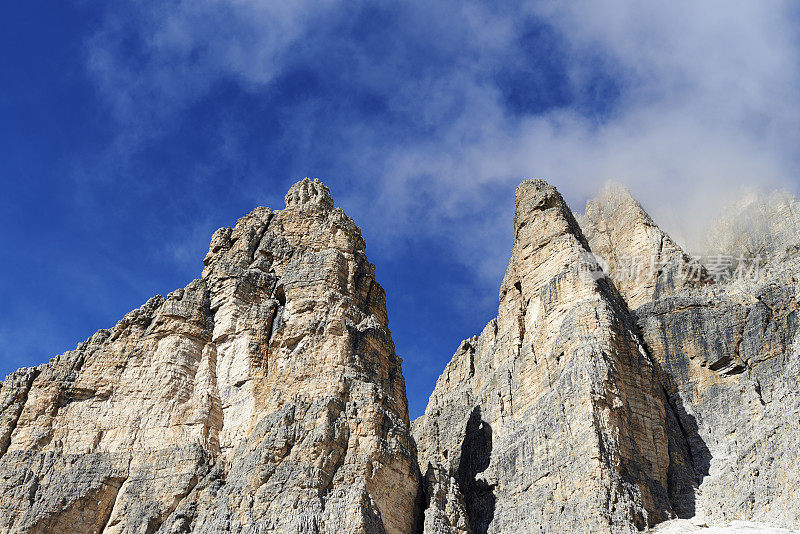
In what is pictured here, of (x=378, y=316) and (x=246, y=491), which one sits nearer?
(x=246, y=491)

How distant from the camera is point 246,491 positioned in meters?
53.8

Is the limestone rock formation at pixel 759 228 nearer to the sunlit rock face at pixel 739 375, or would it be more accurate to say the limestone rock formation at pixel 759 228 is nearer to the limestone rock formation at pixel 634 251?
the sunlit rock face at pixel 739 375

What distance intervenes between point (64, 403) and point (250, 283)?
1574 centimetres

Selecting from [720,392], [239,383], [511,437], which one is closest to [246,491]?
[239,383]

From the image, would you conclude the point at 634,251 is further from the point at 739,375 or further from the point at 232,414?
the point at 232,414

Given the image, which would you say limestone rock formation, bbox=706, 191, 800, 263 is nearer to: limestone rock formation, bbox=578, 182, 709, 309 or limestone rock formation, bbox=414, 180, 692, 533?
limestone rock formation, bbox=578, 182, 709, 309

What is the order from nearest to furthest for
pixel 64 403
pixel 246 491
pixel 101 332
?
Answer: pixel 246 491, pixel 64 403, pixel 101 332

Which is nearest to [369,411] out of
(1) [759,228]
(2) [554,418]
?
(2) [554,418]

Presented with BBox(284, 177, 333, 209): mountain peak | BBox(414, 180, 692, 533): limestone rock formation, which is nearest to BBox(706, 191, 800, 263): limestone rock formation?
BBox(414, 180, 692, 533): limestone rock formation

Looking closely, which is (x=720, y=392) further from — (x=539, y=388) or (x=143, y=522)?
(x=143, y=522)

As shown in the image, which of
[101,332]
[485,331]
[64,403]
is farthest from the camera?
[485,331]

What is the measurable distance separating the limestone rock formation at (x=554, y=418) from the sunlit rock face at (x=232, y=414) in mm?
6370

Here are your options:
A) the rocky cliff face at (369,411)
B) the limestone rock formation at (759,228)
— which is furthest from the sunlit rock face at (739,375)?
the limestone rock formation at (759,228)

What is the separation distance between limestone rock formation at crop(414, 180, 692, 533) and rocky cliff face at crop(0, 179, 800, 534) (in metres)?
0.22
